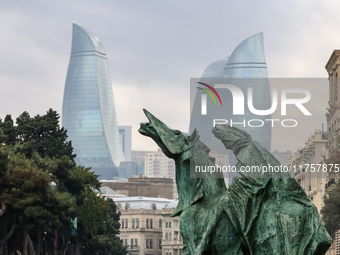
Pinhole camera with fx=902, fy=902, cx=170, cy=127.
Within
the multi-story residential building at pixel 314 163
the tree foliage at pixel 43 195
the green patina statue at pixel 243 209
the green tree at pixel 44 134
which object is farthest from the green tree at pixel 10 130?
the green patina statue at pixel 243 209

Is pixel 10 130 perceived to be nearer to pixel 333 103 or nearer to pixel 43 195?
pixel 43 195

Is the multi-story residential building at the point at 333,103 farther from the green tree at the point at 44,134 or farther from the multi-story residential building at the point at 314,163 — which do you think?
the green tree at the point at 44,134

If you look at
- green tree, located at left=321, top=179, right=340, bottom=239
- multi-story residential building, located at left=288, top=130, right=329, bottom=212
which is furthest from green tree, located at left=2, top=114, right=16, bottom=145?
green tree, located at left=321, top=179, right=340, bottom=239

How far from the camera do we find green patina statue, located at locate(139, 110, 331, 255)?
16438 millimetres

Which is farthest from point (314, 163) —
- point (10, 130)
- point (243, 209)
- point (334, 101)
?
point (243, 209)

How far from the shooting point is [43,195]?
52.9 m

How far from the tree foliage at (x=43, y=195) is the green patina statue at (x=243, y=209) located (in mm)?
29474

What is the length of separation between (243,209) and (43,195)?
37184 mm

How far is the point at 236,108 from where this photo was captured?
20109mm

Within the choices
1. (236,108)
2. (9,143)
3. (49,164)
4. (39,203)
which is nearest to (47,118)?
(9,143)

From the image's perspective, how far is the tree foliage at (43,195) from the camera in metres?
51.4

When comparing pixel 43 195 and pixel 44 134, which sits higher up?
pixel 44 134

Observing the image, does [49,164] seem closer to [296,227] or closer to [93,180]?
[93,180]

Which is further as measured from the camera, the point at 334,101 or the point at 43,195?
the point at 334,101
